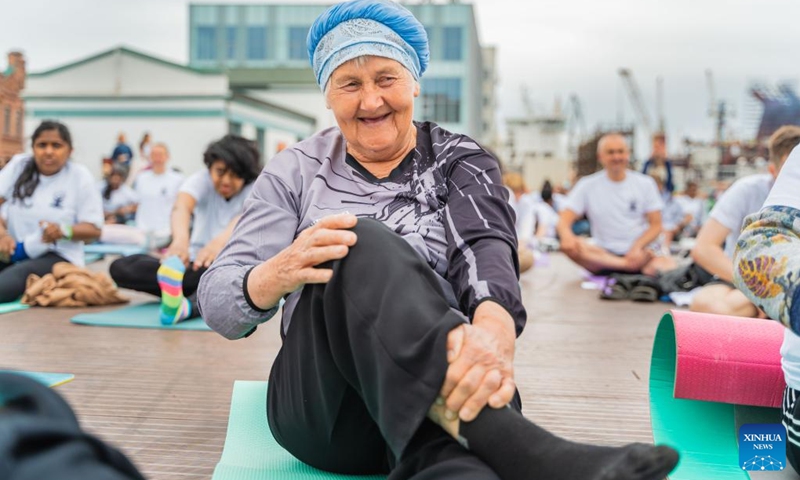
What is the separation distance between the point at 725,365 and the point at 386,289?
122cm

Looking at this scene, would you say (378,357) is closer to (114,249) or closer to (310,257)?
(310,257)

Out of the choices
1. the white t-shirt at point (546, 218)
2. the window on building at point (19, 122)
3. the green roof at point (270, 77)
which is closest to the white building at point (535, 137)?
the green roof at point (270, 77)

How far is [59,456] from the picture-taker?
3.70ft

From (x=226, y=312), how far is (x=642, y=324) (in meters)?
4.42

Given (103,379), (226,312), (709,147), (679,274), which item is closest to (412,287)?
(226,312)

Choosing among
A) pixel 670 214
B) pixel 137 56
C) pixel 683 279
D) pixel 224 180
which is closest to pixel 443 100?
pixel 137 56

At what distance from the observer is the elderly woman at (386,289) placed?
1.67 m

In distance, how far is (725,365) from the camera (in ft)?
7.92

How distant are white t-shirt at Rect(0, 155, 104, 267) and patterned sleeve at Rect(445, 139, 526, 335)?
4776 mm

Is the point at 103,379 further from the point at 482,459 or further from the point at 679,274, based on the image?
the point at 679,274

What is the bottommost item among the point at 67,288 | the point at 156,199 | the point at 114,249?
the point at 114,249

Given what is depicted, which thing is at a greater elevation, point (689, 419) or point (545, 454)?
point (545, 454)

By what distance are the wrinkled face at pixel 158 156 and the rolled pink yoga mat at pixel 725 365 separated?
9368mm

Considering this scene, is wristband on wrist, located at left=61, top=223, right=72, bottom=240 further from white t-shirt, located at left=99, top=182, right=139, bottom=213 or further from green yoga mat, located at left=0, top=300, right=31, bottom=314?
white t-shirt, located at left=99, top=182, right=139, bottom=213
